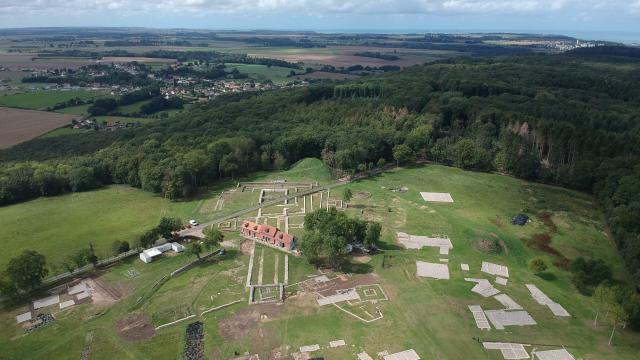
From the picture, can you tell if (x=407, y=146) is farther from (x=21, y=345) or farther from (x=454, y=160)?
(x=21, y=345)

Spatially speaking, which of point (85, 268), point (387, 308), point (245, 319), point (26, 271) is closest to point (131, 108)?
point (85, 268)

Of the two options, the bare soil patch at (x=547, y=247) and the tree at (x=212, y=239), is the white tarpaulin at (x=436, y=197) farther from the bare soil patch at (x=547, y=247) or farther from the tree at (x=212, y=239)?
the tree at (x=212, y=239)

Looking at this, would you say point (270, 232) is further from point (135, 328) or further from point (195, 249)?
point (135, 328)

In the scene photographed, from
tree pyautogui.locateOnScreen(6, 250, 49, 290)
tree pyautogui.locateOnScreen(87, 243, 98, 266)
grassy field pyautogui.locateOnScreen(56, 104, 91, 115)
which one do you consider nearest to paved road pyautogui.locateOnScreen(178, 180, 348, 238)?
tree pyautogui.locateOnScreen(87, 243, 98, 266)

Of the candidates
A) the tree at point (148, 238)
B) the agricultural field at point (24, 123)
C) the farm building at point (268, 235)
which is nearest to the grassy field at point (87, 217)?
the tree at point (148, 238)

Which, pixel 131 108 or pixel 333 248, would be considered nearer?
pixel 333 248

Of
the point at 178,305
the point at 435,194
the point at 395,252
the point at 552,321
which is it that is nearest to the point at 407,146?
the point at 435,194

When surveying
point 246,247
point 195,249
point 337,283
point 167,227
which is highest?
point 167,227
